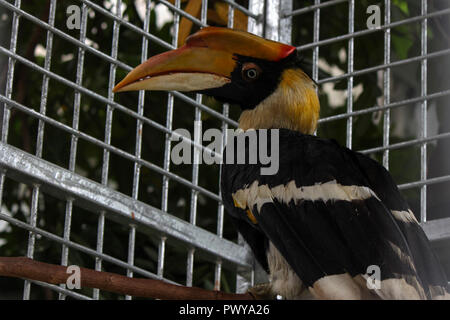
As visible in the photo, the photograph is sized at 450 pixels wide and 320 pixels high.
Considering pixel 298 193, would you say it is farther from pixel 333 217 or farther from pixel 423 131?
pixel 423 131

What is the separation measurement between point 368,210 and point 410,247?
0.31ft

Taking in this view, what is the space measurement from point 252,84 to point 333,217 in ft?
1.46

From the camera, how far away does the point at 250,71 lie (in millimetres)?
1777

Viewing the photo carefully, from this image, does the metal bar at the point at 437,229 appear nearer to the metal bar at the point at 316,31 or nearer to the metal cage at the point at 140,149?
the metal cage at the point at 140,149

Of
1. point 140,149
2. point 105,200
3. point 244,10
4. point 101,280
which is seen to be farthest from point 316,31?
point 101,280

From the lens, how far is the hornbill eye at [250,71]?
177 cm

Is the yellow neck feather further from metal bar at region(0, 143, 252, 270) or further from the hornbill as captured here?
metal bar at region(0, 143, 252, 270)

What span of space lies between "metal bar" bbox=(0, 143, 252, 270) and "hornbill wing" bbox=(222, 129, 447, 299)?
0.10 metres

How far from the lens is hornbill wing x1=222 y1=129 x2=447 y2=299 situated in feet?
4.49

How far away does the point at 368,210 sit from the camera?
4.72 feet

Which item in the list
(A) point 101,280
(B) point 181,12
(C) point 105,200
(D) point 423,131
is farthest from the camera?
(B) point 181,12
